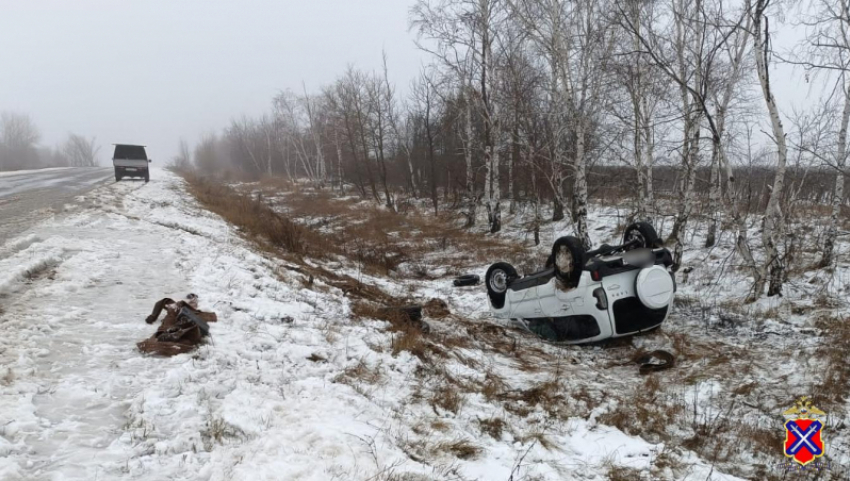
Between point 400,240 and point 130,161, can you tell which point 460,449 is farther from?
point 130,161

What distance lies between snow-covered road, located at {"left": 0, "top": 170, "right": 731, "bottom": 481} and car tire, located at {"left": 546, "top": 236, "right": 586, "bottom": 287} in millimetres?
1420

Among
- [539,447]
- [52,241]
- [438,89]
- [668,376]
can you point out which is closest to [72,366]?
[539,447]

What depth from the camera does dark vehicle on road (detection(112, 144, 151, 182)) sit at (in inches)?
836

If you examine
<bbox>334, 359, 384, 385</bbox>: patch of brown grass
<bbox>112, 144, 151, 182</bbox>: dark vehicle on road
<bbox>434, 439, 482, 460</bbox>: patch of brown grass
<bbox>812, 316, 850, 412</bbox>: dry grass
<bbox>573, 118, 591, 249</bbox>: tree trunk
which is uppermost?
<bbox>112, 144, 151, 182</bbox>: dark vehicle on road

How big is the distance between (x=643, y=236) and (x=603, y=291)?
1.56m

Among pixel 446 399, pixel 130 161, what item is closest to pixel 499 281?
pixel 446 399

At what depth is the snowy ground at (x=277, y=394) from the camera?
2750 mm

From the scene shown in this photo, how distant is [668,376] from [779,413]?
1143 millimetres

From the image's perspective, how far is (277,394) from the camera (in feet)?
11.8

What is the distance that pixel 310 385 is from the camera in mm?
3850

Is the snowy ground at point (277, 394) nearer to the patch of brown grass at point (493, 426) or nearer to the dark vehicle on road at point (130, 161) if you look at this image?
the patch of brown grass at point (493, 426)

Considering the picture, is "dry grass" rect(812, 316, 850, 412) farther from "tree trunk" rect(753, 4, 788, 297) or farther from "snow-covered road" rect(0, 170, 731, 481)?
"snow-covered road" rect(0, 170, 731, 481)

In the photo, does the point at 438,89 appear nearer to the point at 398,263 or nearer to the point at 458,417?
the point at 398,263

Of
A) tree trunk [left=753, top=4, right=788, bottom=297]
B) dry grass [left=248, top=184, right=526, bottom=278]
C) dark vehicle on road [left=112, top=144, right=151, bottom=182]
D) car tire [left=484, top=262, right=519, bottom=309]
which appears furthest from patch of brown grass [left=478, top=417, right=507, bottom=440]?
dark vehicle on road [left=112, top=144, right=151, bottom=182]
